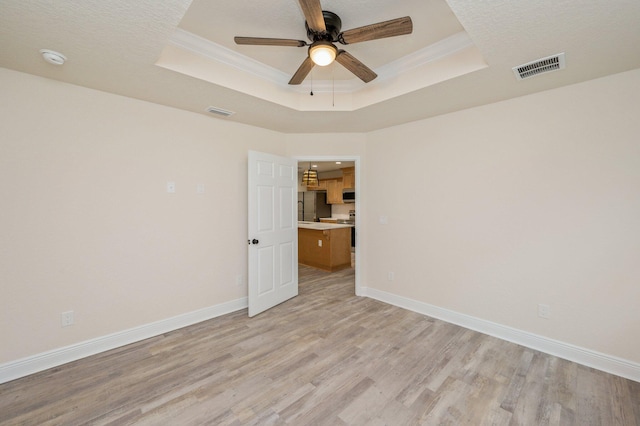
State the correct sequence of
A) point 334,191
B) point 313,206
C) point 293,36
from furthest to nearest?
1. point 313,206
2. point 334,191
3. point 293,36

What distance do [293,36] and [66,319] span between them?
3159mm

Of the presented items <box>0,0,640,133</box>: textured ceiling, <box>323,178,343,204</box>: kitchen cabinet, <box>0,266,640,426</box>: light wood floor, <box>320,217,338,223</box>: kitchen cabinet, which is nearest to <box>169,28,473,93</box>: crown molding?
<box>0,0,640,133</box>: textured ceiling

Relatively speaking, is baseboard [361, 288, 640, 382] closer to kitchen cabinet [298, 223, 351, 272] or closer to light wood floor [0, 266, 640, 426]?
light wood floor [0, 266, 640, 426]

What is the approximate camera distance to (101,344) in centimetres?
249

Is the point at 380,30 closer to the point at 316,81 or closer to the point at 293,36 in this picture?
the point at 293,36

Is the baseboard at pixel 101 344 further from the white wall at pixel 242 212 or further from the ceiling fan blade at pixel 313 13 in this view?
the ceiling fan blade at pixel 313 13

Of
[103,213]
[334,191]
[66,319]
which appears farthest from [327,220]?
[66,319]

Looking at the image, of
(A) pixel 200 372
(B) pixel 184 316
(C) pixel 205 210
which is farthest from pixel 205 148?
(A) pixel 200 372

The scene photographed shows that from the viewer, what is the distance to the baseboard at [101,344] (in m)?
2.13

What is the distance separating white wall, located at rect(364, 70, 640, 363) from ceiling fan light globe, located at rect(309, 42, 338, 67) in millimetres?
1925

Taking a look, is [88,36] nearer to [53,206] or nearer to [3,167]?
[3,167]

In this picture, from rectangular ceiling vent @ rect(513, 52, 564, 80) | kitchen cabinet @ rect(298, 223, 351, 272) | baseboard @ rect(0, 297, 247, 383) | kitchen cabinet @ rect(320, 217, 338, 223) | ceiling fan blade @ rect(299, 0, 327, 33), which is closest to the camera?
ceiling fan blade @ rect(299, 0, 327, 33)

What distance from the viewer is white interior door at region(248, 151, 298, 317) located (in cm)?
334

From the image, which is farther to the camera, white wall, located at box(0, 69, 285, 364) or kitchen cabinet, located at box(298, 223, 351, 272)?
kitchen cabinet, located at box(298, 223, 351, 272)
